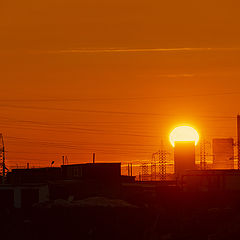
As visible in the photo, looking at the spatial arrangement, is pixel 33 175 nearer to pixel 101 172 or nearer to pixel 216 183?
pixel 101 172

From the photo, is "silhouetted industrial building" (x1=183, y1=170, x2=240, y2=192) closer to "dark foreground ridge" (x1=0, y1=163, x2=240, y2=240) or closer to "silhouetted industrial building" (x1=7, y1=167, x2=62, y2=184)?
"dark foreground ridge" (x1=0, y1=163, x2=240, y2=240)

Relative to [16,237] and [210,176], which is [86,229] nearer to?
[16,237]

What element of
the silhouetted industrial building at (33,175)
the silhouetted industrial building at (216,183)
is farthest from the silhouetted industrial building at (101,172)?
the silhouetted industrial building at (33,175)

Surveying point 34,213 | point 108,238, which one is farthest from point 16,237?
point 108,238

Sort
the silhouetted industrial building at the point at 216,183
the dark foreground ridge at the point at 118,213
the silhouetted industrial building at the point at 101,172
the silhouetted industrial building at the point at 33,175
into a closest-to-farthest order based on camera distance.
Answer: the dark foreground ridge at the point at 118,213 → the silhouetted industrial building at the point at 216,183 → the silhouetted industrial building at the point at 101,172 → the silhouetted industrial building at the point at 33,175

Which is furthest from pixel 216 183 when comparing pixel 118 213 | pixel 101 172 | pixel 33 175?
pixel 33 175

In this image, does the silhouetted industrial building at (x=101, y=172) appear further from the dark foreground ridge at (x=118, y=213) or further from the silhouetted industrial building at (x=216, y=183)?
the silhouetted industrial building at (x=216, y=183)

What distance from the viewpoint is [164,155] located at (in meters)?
156

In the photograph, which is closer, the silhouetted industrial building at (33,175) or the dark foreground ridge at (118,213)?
the dark foreground ridge at (118,213)

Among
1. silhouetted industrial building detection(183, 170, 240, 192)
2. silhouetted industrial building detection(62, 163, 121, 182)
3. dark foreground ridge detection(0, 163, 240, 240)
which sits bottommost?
dark foreground ridge detection(0, 163, 240, 240)

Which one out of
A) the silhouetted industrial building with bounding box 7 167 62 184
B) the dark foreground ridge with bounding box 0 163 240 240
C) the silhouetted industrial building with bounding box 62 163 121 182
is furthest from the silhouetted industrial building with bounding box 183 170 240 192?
the silhouetted industrial building with bounding box 7 167 62 184

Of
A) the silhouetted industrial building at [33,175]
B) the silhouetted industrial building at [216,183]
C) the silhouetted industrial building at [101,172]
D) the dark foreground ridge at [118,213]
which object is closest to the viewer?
the dark foreground ridge at [118,213]

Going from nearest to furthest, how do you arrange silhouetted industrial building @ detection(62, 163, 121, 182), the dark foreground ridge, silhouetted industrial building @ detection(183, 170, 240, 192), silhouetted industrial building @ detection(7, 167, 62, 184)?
1. the dark foreground ridge
2. silhouetted industrial building @ detection(183, 170, 240, 192)
3. silhouetted industrial building @ detection(62, 163, 121, 182)
4. silhouetted industrial building @ detection(7, 167, 62, 184)

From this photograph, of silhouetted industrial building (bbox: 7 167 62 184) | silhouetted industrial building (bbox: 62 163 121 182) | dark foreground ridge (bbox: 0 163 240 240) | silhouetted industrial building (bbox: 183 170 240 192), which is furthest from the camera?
silhouetted industrial building (bbox: 7 167 62 184)
